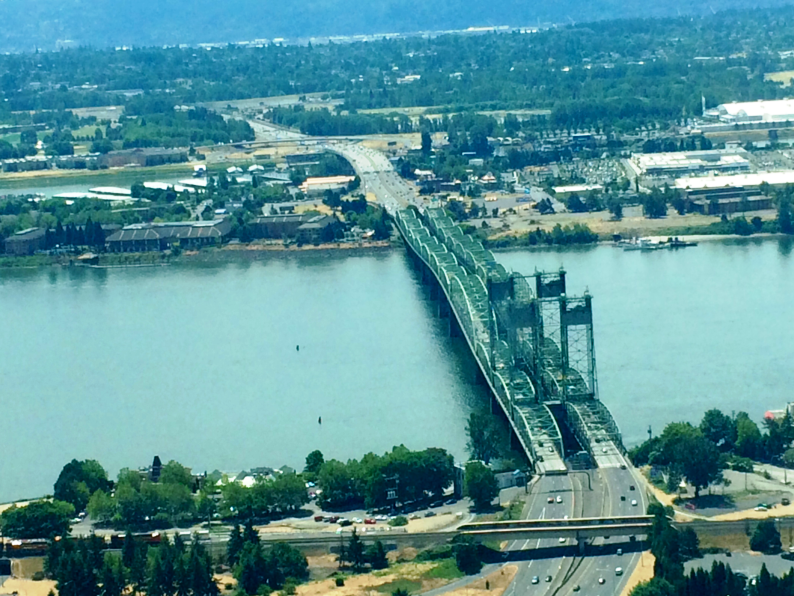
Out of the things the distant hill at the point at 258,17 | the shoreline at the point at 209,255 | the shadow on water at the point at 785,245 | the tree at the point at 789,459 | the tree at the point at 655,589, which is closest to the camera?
the tree at the point at 655,589

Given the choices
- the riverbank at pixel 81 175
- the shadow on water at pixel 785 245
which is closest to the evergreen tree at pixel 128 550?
the shadow on water at pixel 785 245

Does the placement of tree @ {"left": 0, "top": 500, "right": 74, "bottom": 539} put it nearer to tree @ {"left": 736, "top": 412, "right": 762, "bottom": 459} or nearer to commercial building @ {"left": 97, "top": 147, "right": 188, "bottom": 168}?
tree @ {"left": 736, "top": 412, "right": 762, "bottom": 459}

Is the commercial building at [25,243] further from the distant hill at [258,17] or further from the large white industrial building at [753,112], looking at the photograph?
the distant hill at [258,17]

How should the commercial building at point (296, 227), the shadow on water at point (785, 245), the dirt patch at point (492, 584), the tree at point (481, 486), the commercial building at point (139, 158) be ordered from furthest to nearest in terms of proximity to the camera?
the commercial building at point (139, 158) < the commercial building at point (296, 227) < the shadow on water at point (785, 245) < the tree at point (481, 486) < the dirt patch at point (492, 584)

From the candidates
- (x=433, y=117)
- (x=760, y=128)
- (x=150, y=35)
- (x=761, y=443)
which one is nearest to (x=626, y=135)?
(x=760, y=128)

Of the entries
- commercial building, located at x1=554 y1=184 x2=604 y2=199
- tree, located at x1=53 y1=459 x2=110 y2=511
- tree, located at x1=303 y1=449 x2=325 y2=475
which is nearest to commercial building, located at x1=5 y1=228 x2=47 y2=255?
commercial building, located at x1=554 y1=184 x2=604 y2=199

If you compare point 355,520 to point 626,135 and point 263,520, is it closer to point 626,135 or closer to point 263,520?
point 263,520
